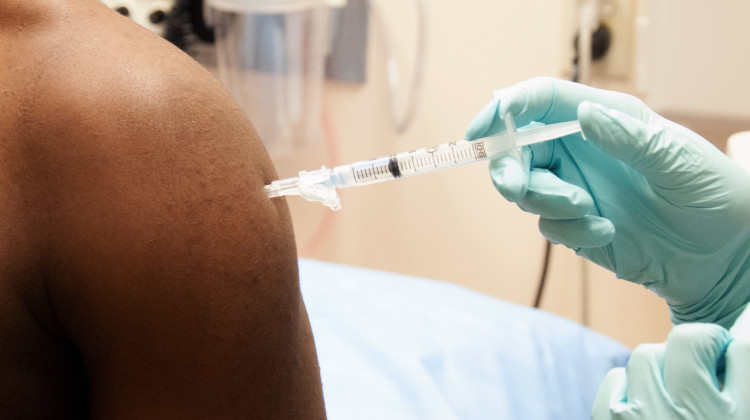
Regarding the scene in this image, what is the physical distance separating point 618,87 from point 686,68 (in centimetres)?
27

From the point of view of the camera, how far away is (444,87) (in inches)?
84.6

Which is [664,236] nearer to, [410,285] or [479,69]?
[410,285]

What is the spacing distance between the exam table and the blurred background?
0.61 metres

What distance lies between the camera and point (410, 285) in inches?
62.4

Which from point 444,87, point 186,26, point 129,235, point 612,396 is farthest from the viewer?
point 444,87

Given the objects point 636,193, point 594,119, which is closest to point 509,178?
point 594,119

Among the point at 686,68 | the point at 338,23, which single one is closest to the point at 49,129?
the point at 686,68

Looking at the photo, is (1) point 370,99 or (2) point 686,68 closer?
(2) point 686,68

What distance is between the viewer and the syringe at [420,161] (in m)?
0.75

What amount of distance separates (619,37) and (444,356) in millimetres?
1071

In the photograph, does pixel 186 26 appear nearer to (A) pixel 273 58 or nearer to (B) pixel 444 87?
(A) pixel 273 58

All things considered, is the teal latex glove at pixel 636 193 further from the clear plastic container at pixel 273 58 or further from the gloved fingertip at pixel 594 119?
the clear plastic container at pixel 273 58

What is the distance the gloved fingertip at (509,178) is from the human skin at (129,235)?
0.83 ft

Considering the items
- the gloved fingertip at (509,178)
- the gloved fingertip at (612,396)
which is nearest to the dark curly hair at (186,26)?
the gloved fingertip at (509,178)
